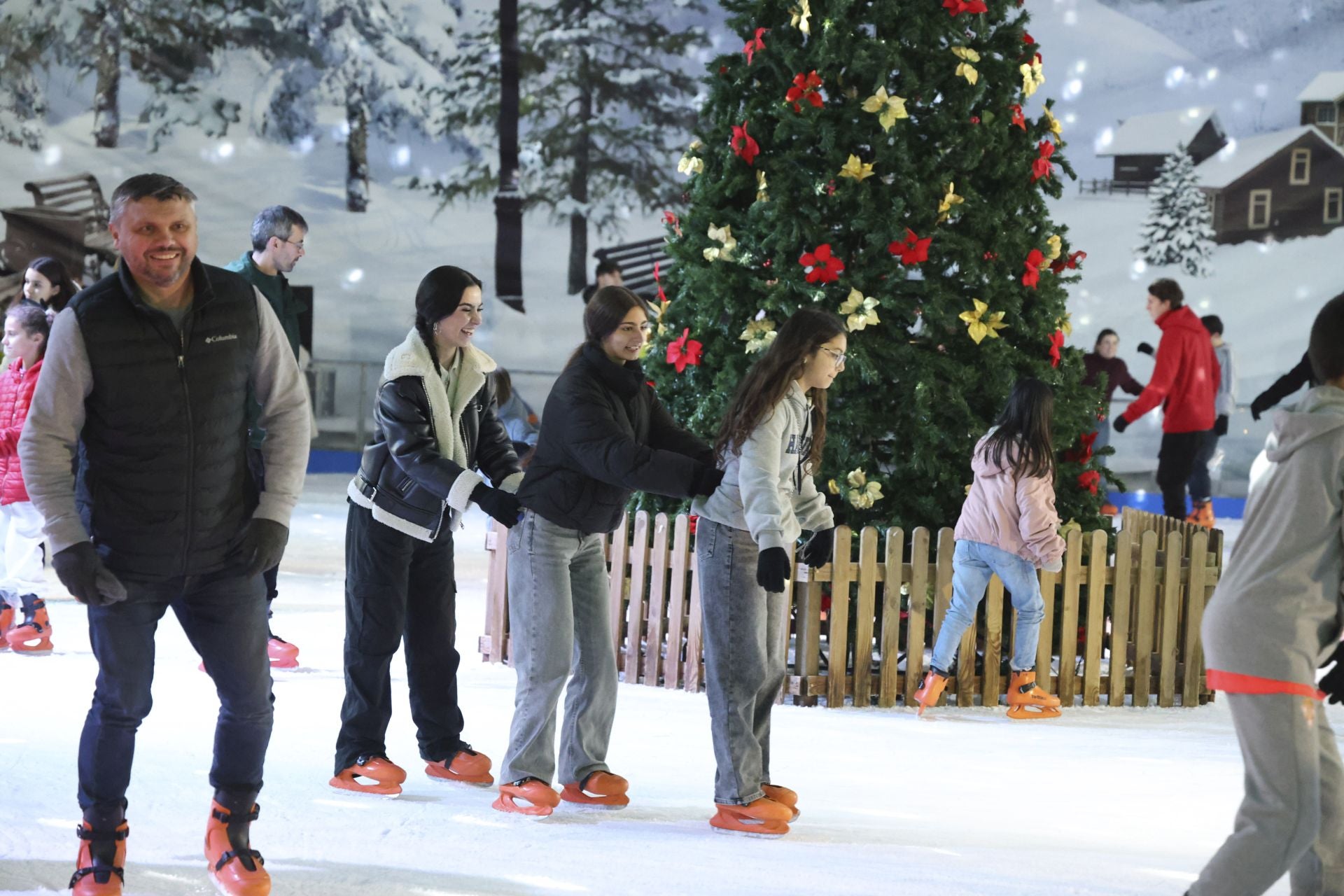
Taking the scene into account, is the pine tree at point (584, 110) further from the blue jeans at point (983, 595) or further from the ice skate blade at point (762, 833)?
the ice skate blade at point (762, 833)

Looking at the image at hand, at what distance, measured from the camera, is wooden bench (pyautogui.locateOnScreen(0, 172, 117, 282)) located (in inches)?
701

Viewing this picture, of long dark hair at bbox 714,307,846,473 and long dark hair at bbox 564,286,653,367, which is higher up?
long dark hair at bbox 564,286,653,367

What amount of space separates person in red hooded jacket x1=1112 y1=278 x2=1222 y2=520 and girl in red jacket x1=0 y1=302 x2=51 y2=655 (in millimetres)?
6224

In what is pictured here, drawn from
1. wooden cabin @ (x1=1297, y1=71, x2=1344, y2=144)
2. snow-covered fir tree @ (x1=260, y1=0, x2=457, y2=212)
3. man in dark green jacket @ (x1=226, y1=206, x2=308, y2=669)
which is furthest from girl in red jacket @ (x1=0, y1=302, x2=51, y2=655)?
wooden cabin @ (x1=1297, y1=71, x2=1344, y2=144)

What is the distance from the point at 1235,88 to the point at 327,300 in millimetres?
11418

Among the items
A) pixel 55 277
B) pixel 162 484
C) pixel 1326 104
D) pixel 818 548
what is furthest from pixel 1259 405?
pixel 1326 104

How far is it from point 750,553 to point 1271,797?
1672 millimetres

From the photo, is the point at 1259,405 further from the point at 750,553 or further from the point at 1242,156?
the point at 1242,156

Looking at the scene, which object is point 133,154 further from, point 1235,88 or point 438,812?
point 438,812

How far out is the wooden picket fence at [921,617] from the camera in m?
6.19

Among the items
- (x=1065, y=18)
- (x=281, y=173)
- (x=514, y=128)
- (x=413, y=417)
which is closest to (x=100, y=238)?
(x=281, y=173)

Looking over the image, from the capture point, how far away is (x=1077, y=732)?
5844 mm

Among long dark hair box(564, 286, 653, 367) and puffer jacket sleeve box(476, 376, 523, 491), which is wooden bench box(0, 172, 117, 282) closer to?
puffer jacket sleeve box(476, 376, 523, 491)

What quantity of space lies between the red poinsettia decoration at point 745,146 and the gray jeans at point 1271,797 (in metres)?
3.99
